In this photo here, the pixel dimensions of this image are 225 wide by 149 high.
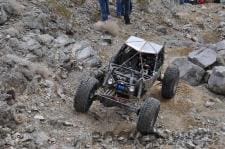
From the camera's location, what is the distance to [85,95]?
11445mm

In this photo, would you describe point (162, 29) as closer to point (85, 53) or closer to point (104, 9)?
point (104, 9)

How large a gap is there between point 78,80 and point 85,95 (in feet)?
7.48

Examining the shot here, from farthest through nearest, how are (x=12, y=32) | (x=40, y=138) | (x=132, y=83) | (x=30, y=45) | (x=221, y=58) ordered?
(x=221, y=58), (x=12, y=32), (x=30, y=45), (x=132, y=83), (x=40, y=138)

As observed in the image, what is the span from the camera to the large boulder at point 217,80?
13914 millimetres

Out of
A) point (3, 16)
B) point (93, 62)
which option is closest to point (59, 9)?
point (3, 16)

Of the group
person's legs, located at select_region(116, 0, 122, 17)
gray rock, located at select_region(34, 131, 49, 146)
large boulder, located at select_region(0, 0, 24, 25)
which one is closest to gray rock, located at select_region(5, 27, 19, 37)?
large boulder, located at select_region(0, 0, 24, 25)

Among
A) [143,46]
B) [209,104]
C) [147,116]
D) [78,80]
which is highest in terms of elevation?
[143,46]

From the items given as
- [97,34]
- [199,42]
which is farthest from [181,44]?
[97,34]

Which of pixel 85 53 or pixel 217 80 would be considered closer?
pixel 217 80

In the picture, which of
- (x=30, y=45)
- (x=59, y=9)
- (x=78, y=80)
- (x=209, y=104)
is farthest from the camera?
(x=59, y=9)

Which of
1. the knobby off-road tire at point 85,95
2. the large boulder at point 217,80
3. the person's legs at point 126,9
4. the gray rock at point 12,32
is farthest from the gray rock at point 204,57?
the gray rock at point 12,32

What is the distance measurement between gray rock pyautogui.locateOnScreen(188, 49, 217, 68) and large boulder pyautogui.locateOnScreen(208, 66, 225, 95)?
1.01 metres

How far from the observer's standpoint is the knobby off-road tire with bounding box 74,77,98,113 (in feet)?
37.6

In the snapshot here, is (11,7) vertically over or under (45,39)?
over
